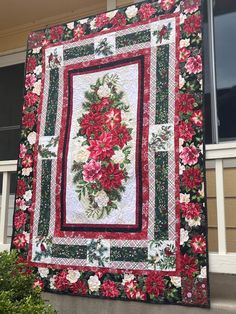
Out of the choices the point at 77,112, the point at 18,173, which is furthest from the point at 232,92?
the point at 18,173

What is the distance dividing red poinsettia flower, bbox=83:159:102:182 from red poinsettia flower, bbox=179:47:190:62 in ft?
2.76

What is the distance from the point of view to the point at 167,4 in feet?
8.89

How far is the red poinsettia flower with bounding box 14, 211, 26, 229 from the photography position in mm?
2852

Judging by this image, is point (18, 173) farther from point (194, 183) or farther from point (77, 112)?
point (194, 183)

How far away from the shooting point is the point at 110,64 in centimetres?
281

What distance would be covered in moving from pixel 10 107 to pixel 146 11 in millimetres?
2618

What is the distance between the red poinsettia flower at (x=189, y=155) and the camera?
2388 mm

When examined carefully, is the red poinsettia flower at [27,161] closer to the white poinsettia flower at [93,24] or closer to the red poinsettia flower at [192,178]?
the white poinsettia flower at [93,24]

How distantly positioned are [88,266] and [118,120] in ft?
3.09

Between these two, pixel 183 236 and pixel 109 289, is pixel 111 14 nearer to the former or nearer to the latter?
pixel 183 236

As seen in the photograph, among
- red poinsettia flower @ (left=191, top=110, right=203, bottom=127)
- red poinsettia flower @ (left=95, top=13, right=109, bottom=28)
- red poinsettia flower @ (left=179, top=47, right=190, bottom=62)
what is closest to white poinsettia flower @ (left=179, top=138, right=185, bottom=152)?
red poinsettia flower @ (left=191, top=110, right=203, bottom=127)

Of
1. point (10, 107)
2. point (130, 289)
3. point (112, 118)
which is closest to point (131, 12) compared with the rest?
point (112, 118)

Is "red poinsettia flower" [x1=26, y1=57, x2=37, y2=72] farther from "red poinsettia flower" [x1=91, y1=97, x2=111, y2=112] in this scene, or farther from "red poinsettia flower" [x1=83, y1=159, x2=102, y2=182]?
"red poinsettia flower" [x1=83, y1=159, x2=102, y2=182]

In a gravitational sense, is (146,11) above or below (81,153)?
above
